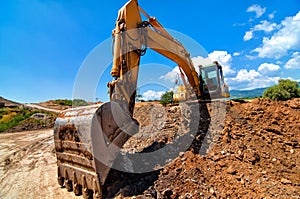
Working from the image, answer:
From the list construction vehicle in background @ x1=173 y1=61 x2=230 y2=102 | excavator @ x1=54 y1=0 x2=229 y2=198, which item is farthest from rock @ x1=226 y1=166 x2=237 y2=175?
construction vehicle in background @ x1=173 y1=61 x2=230 y2=102

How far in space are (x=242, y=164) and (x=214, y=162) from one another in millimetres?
503

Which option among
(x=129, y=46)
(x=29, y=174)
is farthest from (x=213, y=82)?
(x=29, y=174)

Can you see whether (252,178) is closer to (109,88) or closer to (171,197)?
(171,197)

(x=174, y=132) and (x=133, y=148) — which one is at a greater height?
(x=174, y=132)

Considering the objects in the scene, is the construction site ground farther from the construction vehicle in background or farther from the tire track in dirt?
the construction vehicle in background

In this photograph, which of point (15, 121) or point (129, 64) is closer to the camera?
point (129, 64)

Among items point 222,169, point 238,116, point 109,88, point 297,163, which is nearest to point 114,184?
point 109,88

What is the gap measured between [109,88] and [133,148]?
2082 millimetres

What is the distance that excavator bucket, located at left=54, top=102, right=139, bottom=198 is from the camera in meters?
2.72

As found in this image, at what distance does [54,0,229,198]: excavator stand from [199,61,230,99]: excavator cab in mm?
3390

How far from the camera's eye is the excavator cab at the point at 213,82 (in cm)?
668

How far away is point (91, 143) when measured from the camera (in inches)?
107

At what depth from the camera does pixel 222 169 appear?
331 cm

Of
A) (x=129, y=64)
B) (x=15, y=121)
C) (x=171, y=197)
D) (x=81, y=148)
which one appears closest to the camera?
(x=171, y=197)
